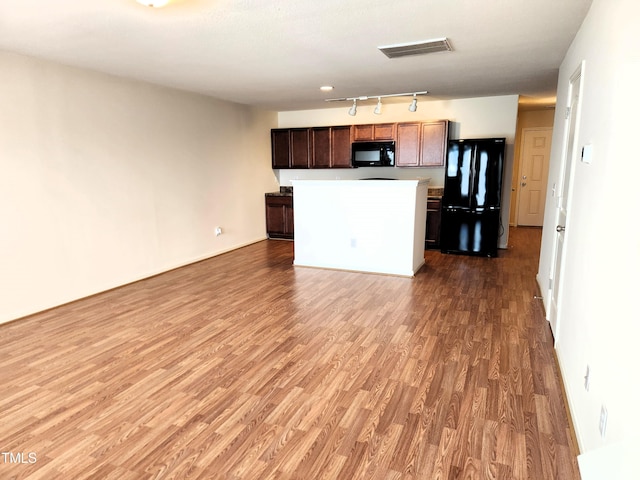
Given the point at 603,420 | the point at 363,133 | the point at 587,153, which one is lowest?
the point at 603,420

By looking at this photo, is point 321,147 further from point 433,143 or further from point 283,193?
point 433,143

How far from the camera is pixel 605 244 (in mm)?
1737

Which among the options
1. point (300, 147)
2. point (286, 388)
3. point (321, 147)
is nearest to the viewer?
point (286, 388)

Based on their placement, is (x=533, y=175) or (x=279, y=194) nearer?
(x=279, y=194)

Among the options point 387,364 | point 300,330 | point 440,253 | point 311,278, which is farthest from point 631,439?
point 440,253

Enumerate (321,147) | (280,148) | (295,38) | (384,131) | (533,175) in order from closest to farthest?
(295,38) → (384,131) → (321,147) → (280,148) → (533,175)

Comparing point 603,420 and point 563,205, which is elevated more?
point 563,205

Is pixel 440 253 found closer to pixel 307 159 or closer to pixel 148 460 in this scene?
pixel 307 159

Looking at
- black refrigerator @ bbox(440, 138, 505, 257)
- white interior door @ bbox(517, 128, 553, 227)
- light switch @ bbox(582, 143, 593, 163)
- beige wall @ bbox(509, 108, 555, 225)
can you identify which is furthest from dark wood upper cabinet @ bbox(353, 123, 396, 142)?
light switch @ bbox(582, 143, 593, 163)

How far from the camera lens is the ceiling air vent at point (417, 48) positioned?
10.7 ft

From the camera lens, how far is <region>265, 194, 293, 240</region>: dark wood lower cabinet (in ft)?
24.1

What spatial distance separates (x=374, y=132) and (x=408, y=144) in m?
0.63

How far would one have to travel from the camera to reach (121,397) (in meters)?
2.37


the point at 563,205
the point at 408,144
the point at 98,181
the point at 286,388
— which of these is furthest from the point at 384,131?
the point at 286,388
